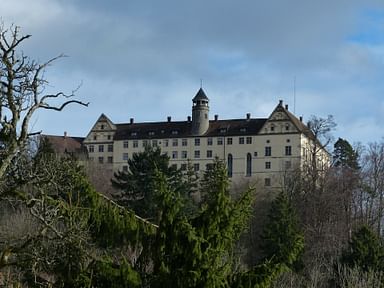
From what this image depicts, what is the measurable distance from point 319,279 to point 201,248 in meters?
23.3

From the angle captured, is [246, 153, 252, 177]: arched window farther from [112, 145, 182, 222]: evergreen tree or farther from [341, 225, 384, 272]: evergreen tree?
[341, 225, 384, 272]: evergreen tree

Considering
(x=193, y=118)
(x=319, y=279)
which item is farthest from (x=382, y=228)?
(x=193, y=118)

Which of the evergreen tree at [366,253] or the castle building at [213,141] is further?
the castle building at [213,141]

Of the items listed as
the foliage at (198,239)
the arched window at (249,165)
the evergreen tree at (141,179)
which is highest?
the arched window at (249,165)

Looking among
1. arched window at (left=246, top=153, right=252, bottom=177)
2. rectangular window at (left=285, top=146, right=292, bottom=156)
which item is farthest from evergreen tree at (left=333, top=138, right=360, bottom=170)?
arched window at (left=246, top=153, right=252, bottom=177)

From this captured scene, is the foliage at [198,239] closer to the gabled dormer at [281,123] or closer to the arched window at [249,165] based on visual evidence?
the gabled dormer at [281,123]

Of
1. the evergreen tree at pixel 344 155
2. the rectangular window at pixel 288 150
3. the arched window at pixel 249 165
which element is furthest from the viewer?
the arched window at pixel 249 165

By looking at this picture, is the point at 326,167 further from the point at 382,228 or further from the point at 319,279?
the point at 319,279

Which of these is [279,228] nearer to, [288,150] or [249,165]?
[288,150]

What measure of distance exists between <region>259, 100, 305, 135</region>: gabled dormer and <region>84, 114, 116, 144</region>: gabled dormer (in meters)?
25.5

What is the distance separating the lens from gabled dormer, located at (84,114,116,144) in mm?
124125

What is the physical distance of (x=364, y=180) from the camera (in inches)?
2714

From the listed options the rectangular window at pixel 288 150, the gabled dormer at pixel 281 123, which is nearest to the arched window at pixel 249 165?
the gabled dormer at pixel 281 123

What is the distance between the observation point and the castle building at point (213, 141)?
11006 centimetres
